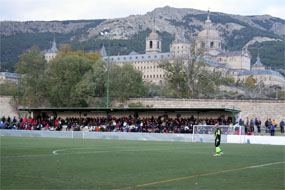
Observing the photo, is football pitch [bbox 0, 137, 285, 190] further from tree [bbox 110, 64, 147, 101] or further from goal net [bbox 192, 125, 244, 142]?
tree [bbox 110, 64, 147, 101]

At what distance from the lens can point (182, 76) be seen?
255 ft

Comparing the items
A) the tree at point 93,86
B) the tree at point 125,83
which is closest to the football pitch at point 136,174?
the tree at point 125,83

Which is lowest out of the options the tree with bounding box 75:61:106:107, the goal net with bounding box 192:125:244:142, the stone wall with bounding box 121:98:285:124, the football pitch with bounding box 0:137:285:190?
the football pitch with bounding box 0:137:285:190

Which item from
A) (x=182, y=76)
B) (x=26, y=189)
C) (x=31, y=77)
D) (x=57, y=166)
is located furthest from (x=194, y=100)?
(x=26, y=189)

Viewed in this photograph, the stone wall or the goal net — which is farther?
the stone wall

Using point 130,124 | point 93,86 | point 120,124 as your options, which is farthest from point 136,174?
point 93,86

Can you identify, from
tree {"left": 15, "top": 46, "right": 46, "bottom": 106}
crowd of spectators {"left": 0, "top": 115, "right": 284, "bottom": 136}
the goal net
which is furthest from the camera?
tree {"left": 15, "top": 46, "right": 46, "bottom": 106}

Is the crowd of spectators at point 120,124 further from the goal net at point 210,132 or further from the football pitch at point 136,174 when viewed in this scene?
the football pitch at point 136,174

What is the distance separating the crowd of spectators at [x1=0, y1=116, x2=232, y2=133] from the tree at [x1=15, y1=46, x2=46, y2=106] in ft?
103

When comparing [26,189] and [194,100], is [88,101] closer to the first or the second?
[194,100]

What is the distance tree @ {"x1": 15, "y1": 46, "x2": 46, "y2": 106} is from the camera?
261ft

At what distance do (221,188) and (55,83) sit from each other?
237ft

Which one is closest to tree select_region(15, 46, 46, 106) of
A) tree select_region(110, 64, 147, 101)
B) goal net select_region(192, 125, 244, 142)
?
tree select_region(110, 64, 147, 101)

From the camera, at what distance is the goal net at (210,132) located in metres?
32.2
